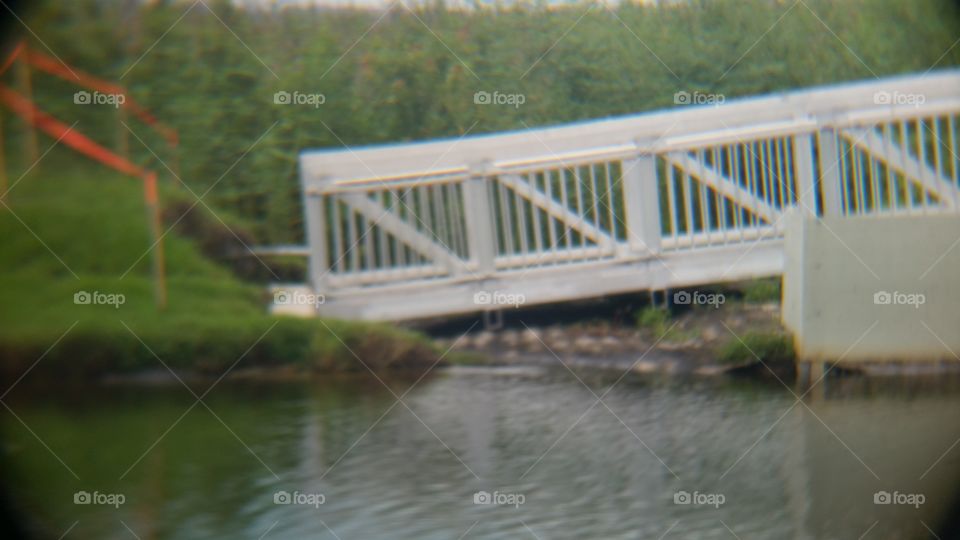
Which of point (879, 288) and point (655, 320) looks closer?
point (879, 288)

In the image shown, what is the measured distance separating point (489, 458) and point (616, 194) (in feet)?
6.38

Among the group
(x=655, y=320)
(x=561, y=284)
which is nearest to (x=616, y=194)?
(x=561, y=284)

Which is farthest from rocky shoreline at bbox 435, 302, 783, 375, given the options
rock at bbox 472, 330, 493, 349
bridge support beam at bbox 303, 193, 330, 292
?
bridge support beam at bbox 303, 193, 330, 292

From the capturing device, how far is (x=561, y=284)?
502 cm

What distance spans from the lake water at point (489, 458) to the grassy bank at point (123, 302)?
13 centimetres

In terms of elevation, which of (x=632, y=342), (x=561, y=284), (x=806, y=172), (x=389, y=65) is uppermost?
(x=389, y=65)

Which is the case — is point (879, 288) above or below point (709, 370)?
above

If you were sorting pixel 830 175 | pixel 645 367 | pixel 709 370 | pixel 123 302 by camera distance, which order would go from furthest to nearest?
pixel 830 175
pixel 645 367
pixel 709 370
pixel 123 302

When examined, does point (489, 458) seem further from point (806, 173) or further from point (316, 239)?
point (806, 173)

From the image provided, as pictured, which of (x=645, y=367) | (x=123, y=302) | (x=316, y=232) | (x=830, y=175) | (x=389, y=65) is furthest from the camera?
(x=389, y=65)

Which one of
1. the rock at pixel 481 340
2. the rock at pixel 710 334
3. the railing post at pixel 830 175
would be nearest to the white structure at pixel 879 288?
the rock at pixel 710 334

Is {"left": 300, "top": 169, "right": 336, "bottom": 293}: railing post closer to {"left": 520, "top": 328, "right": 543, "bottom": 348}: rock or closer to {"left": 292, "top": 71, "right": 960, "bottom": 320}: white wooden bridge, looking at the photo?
{"left": 292, "top": 71, "right": 960, "bottom": 320}: white wooden bridge

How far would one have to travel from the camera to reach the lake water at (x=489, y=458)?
9.01 feet

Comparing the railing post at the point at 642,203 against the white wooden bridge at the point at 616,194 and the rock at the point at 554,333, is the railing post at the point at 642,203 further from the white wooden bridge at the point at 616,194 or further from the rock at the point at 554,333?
the rock at the point at 554,333
